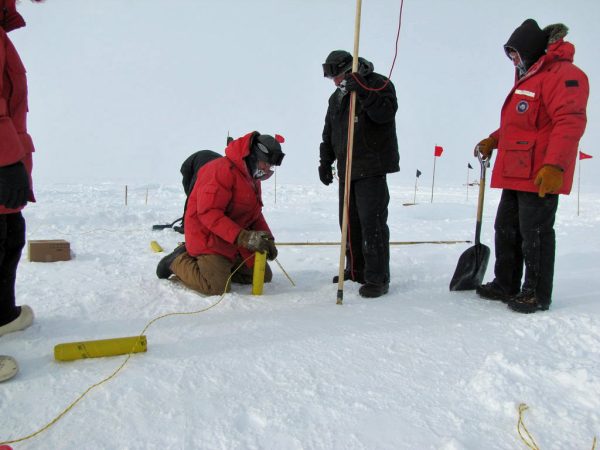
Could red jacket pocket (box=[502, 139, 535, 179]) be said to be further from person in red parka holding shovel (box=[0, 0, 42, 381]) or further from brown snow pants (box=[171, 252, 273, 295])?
person in red parka holding shovel (box=[0, 0, 42, 381])

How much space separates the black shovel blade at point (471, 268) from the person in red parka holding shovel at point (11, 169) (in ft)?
9.26

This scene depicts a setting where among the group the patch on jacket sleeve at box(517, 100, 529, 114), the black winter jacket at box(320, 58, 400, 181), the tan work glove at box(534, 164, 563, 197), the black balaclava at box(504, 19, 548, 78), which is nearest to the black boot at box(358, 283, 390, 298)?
the black winter jacket at box(320, 58, 400, 181)

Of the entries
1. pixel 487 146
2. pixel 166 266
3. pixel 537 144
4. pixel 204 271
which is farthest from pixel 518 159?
pixel 166 266

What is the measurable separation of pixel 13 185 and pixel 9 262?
22.9 inches

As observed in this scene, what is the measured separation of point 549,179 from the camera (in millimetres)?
2523

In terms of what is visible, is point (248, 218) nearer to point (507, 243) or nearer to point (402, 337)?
point (402, 337)

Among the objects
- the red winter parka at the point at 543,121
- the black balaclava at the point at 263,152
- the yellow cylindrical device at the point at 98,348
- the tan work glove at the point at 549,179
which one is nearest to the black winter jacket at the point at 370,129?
the black balaclava at the point at 263,152

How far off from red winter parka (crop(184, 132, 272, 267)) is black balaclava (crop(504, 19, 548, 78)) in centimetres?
185

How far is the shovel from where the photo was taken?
324 cm

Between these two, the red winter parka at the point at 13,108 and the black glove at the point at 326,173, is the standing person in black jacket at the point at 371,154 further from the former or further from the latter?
the red winter parka at the point at 13,108

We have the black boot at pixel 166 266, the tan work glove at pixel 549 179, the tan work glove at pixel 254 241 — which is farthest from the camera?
the black boot at pixel 166 266

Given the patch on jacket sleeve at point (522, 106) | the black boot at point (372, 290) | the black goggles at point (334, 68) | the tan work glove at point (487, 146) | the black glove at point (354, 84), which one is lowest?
the black boot at point (372, 290)

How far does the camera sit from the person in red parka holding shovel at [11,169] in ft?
6.02

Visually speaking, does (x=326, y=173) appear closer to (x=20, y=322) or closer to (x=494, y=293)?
(x=494, y=293)
